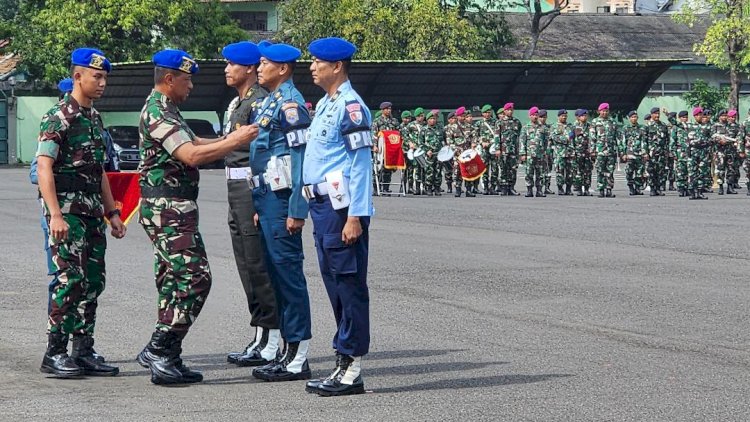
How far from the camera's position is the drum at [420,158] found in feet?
102

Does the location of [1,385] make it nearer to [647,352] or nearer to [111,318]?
[111,318]

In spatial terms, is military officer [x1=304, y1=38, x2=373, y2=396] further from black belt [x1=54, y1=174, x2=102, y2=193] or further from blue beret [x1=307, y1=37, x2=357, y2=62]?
black belt [x1=54, y1=174, x2=102, y2=193]

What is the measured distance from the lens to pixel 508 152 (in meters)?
31.2

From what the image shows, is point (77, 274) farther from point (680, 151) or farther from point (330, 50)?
point (680, 151)

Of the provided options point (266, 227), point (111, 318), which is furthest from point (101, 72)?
point (111, 318)

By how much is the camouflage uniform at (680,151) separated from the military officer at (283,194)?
70.6 feet

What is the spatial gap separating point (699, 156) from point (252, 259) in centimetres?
2157

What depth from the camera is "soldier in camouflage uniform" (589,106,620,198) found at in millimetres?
29734

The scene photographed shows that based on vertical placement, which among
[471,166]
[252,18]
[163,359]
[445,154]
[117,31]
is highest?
[252,18]

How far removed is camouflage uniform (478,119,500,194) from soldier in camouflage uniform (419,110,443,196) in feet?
3.03

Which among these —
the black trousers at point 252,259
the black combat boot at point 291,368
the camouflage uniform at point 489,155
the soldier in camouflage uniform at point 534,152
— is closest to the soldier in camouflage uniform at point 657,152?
the soldier in camouflage uniform at point 534,152

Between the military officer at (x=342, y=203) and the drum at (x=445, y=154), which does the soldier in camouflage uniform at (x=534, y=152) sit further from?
the military officer at (x=342, y=203)

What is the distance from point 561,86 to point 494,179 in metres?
19.2

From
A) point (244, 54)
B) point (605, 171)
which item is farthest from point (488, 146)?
point (244, 54)
